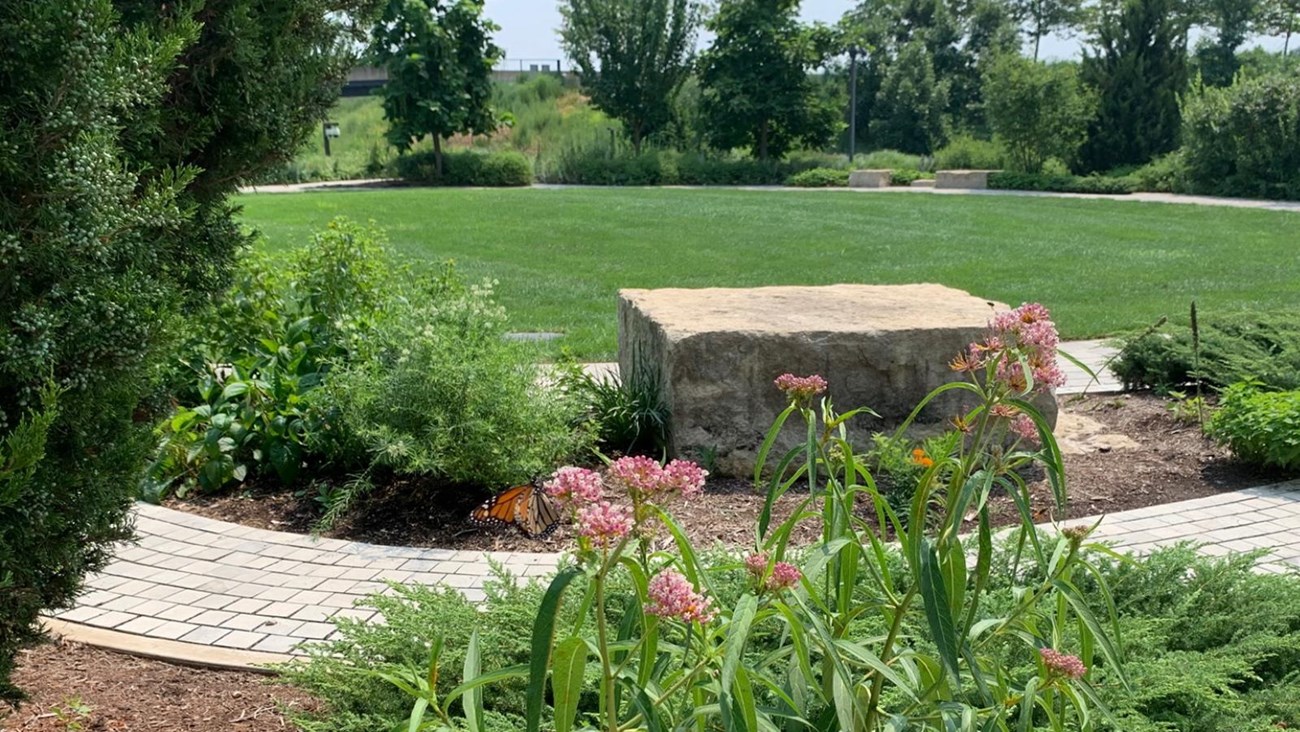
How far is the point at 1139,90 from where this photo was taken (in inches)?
1230

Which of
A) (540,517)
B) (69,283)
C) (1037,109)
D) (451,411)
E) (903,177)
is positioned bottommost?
(540,517)

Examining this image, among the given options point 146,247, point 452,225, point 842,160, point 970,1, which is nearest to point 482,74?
point 842,160

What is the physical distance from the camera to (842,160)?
116 ft

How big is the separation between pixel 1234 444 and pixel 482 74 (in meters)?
32.5

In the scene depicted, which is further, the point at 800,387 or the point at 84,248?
the point at 84,248

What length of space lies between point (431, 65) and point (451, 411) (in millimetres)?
31040

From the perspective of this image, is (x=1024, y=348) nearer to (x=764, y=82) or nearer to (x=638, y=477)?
(x=638, y=477)

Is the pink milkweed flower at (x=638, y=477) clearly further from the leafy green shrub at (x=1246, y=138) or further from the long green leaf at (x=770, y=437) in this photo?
the leafy green shrub at (x=1246, y=138)

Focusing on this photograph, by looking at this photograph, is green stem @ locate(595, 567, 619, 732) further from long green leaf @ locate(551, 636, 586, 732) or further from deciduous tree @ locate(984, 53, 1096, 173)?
deciduous tree @ locate(984, 53, 1096, 173)

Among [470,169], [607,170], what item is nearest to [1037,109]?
[607,170]

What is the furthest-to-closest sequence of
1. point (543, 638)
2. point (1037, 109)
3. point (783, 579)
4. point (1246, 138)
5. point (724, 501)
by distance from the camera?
point (1037, 109) < point (1246, 138) < point (724, 501) < point (783, 579) < point (543, 638)

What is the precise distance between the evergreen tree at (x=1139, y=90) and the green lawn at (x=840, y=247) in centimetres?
920

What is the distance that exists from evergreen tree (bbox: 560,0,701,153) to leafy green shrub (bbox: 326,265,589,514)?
32852 millimetres

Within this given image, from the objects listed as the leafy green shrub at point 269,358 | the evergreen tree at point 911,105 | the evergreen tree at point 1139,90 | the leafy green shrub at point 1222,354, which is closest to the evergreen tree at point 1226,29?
the evergreen tree at point 911,105
